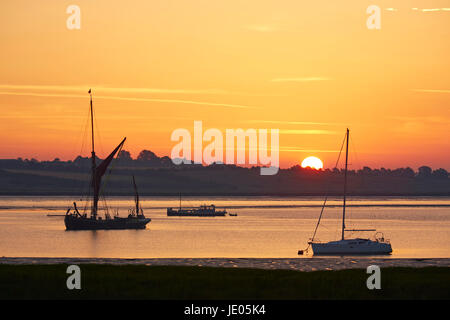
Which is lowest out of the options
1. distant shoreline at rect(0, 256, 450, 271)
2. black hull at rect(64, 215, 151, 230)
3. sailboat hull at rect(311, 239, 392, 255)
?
black hull at rect(64, 215, 151, 230)

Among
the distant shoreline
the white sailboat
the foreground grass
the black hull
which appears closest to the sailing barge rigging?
the black hull

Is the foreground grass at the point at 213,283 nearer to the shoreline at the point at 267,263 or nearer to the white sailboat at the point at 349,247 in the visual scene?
the shoreline at the point at 267,263

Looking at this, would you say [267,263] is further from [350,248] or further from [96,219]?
[96,219]

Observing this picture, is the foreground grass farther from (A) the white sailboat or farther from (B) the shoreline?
(A) the white sailboat

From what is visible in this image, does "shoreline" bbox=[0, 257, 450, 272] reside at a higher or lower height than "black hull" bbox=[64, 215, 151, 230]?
higher

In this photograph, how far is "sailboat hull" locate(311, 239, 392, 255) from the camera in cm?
7756

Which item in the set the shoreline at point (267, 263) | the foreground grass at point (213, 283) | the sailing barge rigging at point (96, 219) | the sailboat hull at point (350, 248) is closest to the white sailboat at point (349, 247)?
the sailboat hull at point (350, 248)

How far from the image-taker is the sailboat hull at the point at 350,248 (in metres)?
77.6

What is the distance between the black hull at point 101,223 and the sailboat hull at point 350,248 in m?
55.4

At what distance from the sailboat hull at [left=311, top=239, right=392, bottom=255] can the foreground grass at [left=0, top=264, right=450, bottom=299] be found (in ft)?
146
